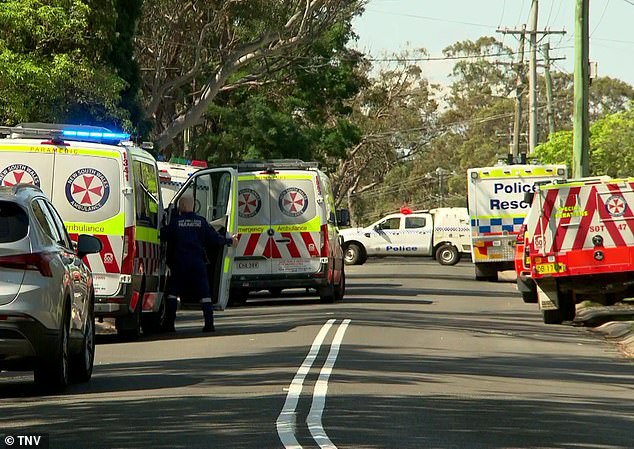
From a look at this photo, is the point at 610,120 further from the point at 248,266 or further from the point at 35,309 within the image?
the point at 35,309

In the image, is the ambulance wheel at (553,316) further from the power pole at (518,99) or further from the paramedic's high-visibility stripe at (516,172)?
the power pole at (518,99)

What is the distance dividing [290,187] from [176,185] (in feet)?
9.86

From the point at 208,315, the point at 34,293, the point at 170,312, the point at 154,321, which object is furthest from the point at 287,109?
the point at 34,293

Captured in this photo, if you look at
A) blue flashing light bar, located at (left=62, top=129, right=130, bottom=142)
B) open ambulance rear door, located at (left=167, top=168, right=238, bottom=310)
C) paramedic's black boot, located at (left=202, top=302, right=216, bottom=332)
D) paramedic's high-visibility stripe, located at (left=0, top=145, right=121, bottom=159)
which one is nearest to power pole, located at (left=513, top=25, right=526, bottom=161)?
open ambulance rear door, located at (left=167, top=168, right=238, bottom=310)

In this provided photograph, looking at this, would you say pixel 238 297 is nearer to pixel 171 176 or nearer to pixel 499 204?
pixel 171 176

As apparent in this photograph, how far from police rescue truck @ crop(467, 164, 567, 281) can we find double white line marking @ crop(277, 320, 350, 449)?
63.7 feet

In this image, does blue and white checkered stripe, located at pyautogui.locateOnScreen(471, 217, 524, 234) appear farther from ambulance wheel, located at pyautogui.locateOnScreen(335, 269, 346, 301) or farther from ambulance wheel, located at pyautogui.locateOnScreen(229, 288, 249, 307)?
ambulance wheel, located at pyautogui.locateOnScreen(229, 288, 249, 307)

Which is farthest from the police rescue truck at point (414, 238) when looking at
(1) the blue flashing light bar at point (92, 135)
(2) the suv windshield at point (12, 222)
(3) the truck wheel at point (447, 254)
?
(2) the suv windshield at point (12, 222)

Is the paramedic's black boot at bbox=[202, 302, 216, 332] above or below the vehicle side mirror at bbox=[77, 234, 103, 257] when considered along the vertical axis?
below

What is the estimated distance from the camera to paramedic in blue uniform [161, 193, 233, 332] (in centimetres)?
1922

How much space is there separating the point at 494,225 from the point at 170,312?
58.5 feet

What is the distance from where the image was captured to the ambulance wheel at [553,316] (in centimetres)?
2209

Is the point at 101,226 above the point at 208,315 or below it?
above

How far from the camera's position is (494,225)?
119 ft
